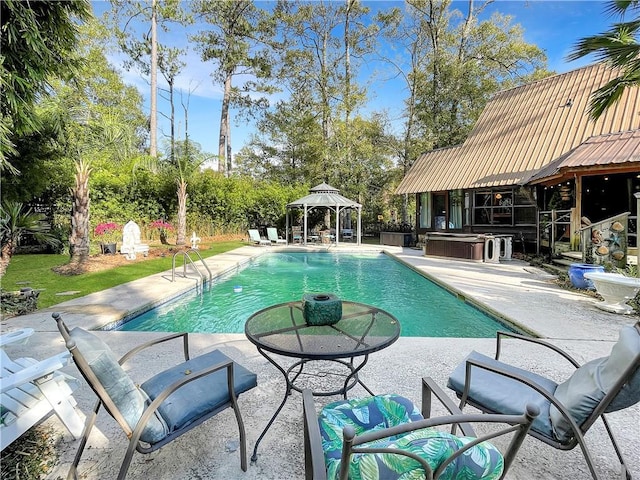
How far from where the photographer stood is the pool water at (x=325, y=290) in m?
5.06

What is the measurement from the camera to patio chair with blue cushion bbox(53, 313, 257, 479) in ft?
5.01

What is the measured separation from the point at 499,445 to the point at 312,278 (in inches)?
275

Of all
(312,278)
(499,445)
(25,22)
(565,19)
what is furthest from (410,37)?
(499,445)

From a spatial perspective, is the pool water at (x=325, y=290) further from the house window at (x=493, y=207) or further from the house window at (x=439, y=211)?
the house window at (x=439, y=211)

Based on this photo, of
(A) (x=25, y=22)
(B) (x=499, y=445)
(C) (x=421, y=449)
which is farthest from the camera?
(A) (x=25, y=22)

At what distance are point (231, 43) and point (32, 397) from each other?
21736 millimetres

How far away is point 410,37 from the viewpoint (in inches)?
824

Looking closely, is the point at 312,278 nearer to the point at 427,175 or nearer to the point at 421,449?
the point at 421,449

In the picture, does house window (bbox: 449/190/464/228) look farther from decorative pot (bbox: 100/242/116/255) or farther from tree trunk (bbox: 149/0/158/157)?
tree trunk (bbox: 149/0/158/157)

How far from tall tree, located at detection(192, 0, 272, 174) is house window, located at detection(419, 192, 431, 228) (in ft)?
38.1

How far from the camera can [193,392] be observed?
1.96 m

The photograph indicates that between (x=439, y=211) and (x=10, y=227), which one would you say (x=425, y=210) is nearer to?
(x=439, y=211)

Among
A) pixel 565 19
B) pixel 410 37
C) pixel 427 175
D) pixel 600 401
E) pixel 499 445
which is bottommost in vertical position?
pixel 499 445

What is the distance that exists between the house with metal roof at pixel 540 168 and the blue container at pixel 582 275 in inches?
36.2
